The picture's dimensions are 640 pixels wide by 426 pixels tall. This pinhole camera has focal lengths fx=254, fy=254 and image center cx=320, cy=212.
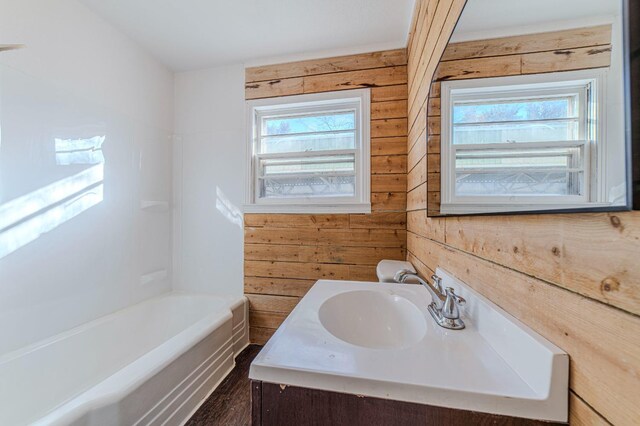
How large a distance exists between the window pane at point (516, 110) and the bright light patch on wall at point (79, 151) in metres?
2.19

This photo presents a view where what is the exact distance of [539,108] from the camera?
1.77 feet

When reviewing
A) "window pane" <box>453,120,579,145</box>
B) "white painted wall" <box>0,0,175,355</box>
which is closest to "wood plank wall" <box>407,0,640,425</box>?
"window pane" <box>453,120,579,145</box>

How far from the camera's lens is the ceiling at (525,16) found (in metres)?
0.40

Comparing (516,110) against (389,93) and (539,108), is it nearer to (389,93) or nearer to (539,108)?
(539,108)

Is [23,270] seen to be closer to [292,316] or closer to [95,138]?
[95,138]

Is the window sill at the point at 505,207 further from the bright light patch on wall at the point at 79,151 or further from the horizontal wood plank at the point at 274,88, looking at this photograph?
the bright light patch on wall at the point at 79,151

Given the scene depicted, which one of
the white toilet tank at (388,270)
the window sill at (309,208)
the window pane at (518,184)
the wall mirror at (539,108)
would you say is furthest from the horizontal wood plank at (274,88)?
the window pane at (518,184)

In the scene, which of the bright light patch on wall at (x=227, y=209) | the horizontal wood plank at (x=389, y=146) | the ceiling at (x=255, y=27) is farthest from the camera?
the bright light patch on wall at (x=227, y=209)

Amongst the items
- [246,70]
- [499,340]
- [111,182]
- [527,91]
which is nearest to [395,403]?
[499,340]

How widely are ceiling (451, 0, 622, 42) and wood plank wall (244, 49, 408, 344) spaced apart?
1084 millimetres

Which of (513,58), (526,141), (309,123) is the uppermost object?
(309,123)

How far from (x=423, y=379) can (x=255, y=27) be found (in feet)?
7.38

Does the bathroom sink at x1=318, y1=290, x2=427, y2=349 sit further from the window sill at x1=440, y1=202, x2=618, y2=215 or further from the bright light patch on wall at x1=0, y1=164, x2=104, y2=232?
the bright light patch on wall at x1=0, y1=164, x2=104, y2=232

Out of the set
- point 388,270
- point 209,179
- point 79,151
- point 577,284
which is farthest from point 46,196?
point 577,284
